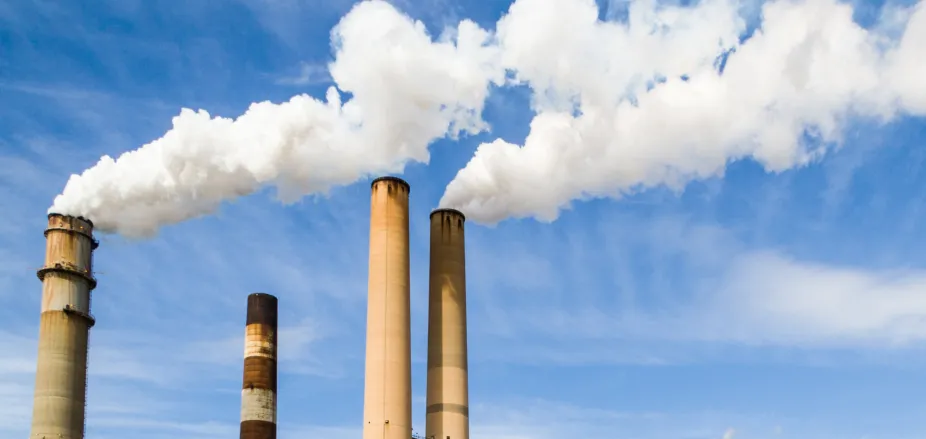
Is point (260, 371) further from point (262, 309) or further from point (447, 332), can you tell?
point (447, 332)

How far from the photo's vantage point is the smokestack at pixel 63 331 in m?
40.8

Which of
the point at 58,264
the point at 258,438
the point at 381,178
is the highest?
the point at 381,178

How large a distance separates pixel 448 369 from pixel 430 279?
3.97 metres

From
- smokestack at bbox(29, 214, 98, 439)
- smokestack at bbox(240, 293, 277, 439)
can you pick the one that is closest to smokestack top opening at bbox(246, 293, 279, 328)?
smokestack at bbox(240, 293, 277, 439)

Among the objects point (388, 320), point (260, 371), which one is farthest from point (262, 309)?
point (388, 320)

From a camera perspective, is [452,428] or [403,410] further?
[452,428]

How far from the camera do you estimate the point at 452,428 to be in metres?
42.2

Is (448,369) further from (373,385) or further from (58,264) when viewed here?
(58,264)

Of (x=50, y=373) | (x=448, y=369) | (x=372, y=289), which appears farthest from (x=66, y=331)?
(x=448, y=369)

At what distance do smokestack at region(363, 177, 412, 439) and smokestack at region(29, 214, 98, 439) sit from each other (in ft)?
38.4

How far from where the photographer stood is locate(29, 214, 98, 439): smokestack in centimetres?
4081

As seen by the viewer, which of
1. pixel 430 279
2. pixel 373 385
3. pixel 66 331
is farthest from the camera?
pixel 430 279

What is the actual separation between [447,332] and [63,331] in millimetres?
14971

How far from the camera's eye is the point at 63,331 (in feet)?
137
